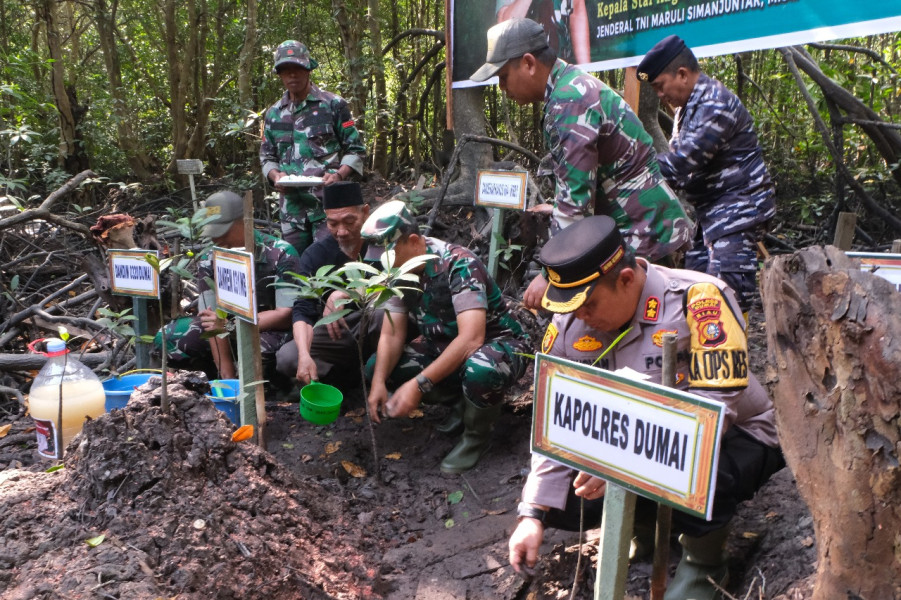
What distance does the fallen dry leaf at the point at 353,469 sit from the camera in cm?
327

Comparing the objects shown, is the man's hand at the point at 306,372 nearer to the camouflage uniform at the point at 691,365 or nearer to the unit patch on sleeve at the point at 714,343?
the camouflage uniform at the point at 691,365

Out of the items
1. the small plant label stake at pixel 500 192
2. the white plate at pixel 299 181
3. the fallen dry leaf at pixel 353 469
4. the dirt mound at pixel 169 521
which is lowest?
the fallen dry leaf at pixel 353 469

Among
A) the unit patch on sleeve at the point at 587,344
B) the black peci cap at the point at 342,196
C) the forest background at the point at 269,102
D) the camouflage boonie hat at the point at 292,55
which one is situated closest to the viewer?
the unit patch on sleeve at the point at 587,344

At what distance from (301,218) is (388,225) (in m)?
2.20

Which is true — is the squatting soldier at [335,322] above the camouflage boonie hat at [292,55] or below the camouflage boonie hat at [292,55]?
below

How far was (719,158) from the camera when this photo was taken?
10.7ft

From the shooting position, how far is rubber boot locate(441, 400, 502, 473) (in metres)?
3.27

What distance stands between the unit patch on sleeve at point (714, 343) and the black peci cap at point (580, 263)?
0.25 meters

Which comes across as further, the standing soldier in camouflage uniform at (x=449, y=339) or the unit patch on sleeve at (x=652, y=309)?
the standing soldier in camouflage uniform at (x=449, y=339)

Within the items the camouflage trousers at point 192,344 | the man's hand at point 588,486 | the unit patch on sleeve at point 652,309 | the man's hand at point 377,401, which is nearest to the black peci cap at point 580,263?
the unit patch on sleeve at point 652,309

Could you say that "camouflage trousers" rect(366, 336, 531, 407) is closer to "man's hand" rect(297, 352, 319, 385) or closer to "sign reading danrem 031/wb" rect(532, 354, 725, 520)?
"man's hand" rect(297, 352, 319, 385)

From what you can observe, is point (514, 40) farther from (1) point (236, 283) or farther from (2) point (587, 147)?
(1) point (236, 283)

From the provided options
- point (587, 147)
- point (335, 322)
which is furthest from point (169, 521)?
point (587, 147)

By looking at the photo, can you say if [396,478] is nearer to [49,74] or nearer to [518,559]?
[518,559]
